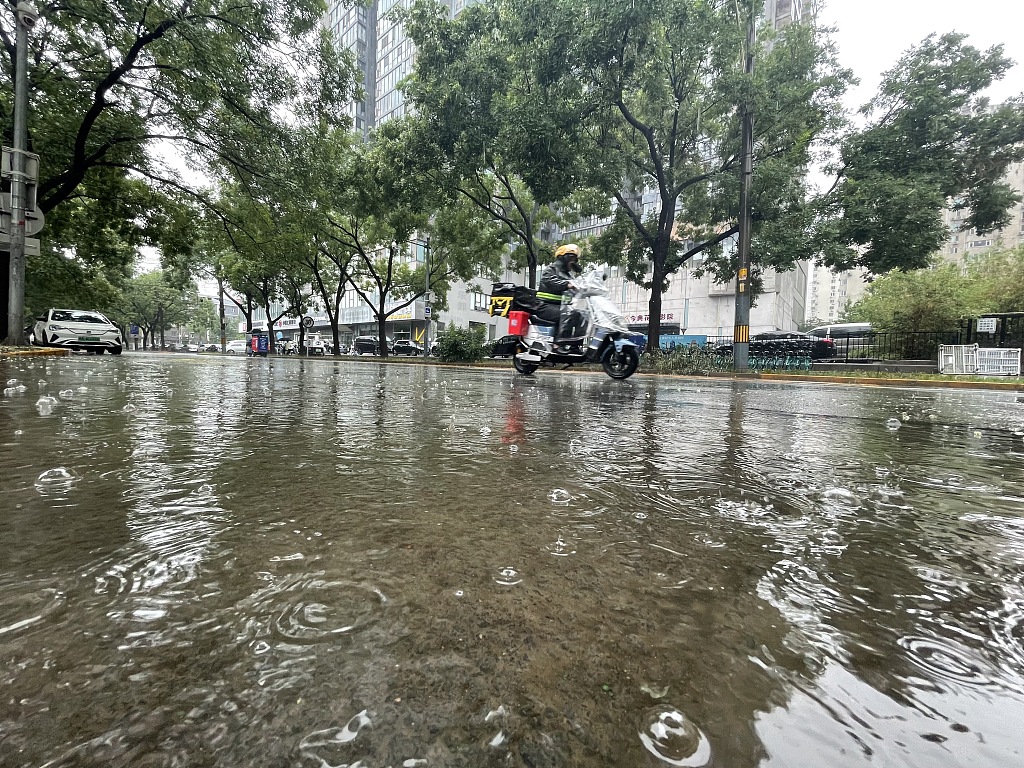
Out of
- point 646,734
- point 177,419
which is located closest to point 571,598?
point 646,734

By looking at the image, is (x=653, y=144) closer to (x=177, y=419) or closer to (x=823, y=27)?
(x=823, y=27)

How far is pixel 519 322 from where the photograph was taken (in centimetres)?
980

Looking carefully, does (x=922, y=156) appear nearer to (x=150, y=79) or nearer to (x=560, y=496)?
(x=560, y=496)

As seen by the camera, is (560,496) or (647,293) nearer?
(560,496)

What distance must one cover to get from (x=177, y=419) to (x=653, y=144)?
15.1 m

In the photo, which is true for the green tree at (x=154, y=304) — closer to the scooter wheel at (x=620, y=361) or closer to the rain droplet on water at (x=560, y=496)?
the scooter wheel at (x=620, y=361)

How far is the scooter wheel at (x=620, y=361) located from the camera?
28.9 feet

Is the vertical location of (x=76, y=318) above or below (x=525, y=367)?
above

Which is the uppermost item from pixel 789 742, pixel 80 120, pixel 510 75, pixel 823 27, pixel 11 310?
pixel 823 27

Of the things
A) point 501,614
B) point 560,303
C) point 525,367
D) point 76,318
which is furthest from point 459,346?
point 501,614

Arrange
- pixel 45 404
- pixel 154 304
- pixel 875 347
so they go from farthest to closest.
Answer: pixel 154 304 → pixel 875 347 → pixel 45 404

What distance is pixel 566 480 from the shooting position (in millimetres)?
1916

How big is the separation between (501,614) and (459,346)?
20545mm

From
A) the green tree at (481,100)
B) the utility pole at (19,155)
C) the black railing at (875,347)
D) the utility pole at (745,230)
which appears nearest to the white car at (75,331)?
the utility pole at (19,155)
